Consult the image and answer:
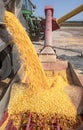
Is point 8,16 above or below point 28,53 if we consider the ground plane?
above

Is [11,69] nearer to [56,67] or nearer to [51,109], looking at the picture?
[56,67]

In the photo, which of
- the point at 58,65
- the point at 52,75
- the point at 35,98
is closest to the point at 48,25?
the point at 58,65

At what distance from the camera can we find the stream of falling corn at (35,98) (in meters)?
3.54

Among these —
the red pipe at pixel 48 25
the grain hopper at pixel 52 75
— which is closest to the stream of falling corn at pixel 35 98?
the grain hopper at pixel 52 75

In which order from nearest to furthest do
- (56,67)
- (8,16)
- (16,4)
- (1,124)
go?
1. (1,124)
2. (8,16)
3. (16,4)
4. (56,67)

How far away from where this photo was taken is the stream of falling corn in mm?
3541

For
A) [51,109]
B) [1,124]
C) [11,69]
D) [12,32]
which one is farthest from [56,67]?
[1,124]

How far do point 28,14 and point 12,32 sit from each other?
10.1 metres

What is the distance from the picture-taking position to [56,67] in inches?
202

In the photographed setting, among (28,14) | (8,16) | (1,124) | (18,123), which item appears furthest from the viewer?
(28,14)

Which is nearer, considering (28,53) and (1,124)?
(1,124)

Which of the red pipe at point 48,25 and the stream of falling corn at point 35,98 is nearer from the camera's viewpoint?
the stream of falling corn at point 35,98

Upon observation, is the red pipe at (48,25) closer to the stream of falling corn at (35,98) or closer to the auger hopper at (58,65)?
the auger hopper at (58,65)

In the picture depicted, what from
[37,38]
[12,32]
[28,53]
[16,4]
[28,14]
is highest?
[16,4]
